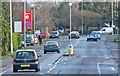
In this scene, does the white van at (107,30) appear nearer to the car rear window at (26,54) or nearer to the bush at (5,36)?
the bush at (5,36)

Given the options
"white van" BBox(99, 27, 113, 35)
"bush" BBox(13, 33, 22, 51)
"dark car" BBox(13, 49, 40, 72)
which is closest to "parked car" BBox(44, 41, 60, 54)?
"bush" BBox(13, 33, 22, 51)

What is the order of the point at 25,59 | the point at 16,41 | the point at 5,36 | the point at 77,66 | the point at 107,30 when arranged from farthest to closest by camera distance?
the point at 107,30 → the point at 16,41 → the point at 5,36 → the point at 77,66 → the point at 25,59

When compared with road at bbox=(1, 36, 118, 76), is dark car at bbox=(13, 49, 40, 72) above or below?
above

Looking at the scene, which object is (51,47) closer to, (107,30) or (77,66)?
(77,66)

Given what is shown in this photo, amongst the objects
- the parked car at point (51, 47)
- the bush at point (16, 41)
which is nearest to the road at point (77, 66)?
the parked car at point (51, 47)

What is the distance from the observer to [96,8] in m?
134

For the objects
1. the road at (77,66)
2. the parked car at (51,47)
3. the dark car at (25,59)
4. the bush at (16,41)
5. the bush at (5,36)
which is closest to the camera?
the dark car at (25,59)

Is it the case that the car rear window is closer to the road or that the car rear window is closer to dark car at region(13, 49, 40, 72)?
dark car at region(13, 49, 40, 72)

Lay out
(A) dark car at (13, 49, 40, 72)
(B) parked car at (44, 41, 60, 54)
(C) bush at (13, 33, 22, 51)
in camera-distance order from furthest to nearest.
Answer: (C) bush at (13, 33, 22, 51) < (B) parked car at (44, 41, 60, 54) < (A) dark car at (13, 49, 40, 72)

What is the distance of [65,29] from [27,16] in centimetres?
6641

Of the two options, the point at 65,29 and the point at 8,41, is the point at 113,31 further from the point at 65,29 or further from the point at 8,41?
the point at 8,41

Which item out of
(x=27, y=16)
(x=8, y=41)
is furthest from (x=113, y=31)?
(x=8, y=41)

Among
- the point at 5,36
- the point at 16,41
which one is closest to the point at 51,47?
the point at 5,36

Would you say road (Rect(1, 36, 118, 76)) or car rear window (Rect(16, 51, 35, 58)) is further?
road (Rect(1, 36, 118, 76))
